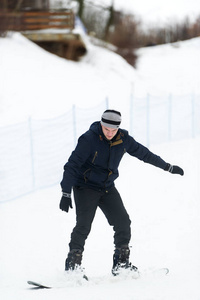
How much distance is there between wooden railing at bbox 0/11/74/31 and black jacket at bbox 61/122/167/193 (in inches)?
661

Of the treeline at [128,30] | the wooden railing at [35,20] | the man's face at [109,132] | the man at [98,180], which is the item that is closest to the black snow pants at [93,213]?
the man at [98,180]

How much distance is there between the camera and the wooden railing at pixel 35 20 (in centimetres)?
2038

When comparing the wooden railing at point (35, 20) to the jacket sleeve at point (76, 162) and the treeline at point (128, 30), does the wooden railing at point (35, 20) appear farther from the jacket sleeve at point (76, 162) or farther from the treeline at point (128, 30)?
the jacket sleeve at point (76, 162)

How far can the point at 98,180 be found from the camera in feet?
13.7

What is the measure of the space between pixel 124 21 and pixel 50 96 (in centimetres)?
2885

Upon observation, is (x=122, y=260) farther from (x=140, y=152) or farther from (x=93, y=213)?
(x=140, y=152)

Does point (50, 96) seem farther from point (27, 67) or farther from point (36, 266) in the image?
point (36, 266)

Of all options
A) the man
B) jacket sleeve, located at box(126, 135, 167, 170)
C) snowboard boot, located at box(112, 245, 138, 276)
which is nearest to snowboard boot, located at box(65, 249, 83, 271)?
the man

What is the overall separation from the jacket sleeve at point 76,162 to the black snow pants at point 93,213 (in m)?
0.18

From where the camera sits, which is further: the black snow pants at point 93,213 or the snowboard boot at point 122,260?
the snowboard boot at point 122,260

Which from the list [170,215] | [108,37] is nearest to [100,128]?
[170,215]

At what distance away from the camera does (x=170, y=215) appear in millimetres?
6977

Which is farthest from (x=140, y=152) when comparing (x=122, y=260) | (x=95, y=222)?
(x=95, y=222)

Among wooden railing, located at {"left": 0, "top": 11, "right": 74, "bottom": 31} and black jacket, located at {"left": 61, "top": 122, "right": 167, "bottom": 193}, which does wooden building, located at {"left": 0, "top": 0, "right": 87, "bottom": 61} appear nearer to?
wooden railing, located at {"left": 0, "top": 11, "right": 74, "bottom": 31}
